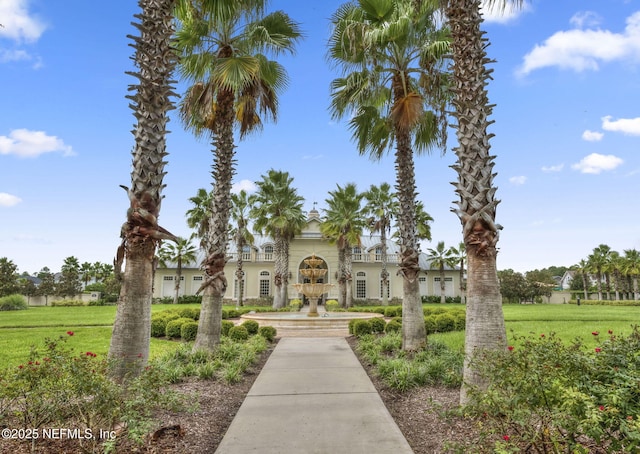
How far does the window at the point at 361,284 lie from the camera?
3906cm

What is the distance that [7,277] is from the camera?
126 feet

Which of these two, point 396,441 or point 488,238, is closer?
point 396,441

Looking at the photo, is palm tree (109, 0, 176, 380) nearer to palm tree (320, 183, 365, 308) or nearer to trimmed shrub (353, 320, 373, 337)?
trimmed shrub (353, 320, 373, 337)

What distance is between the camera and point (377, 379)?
7391 millimetres

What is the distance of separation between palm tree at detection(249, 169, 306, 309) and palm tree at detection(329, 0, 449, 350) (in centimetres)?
1825

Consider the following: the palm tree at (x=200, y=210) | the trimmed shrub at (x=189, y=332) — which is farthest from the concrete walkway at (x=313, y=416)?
the palm tree at (x=200, y=210)

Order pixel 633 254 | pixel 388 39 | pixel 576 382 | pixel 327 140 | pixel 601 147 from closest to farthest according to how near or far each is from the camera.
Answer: pixel 576 382, pixel 388 39, pixel 601 147, pixel 327 140, pixel 633 254

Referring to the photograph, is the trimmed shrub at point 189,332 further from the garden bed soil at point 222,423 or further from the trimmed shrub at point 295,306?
the trimmed shrub at point 295,306

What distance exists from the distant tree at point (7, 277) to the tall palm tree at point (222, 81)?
134ft

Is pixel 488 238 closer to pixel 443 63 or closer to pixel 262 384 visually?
pixel 262 384

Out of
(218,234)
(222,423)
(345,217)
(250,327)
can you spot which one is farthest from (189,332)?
(345,217)

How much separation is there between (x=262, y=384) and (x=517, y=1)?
338 inches

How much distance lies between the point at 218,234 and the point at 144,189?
13.0 ft

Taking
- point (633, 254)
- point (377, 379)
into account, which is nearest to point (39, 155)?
point (377, 379)
